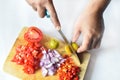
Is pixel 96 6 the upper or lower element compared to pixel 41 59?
upper

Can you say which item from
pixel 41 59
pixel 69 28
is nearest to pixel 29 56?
pixel 41 59

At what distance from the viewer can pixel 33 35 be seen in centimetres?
103

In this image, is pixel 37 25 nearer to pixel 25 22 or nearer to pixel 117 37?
pixel 25 22

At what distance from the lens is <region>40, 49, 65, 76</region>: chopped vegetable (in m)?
0.98

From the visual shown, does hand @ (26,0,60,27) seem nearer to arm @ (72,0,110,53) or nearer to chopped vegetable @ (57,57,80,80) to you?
arm @ (72,0,110,53)

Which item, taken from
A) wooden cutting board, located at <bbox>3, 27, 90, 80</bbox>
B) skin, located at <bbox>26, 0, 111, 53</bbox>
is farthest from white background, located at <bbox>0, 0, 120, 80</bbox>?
skin, located at <bbox>26, 0, 111, 53</bbox>

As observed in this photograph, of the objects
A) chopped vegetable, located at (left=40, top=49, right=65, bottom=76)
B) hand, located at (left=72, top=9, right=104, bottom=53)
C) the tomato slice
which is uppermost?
hand, located at (left=72, top=9, right=104, bottom=53)

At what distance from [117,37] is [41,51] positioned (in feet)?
0.86

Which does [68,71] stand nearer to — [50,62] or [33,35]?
[50,62]

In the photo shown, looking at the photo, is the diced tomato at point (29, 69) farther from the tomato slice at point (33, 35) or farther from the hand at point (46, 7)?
the hand at point (46, 7)

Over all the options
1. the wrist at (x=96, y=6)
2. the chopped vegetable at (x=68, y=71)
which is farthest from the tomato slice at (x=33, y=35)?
the wrist at (x=96, y=6)

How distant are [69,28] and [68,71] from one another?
0.58 feet

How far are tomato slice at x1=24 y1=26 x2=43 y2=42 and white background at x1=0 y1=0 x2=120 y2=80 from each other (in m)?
0.05

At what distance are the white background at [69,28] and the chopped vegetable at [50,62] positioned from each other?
9cm
